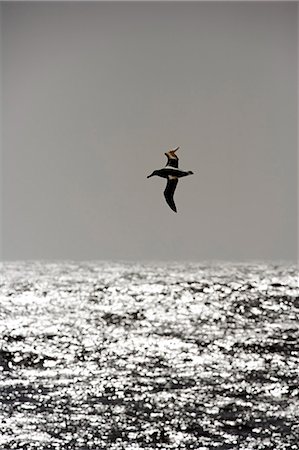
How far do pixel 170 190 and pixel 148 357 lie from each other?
75 cm

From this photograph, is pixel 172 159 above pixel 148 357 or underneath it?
above

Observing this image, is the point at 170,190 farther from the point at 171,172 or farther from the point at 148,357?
the point at 148,357

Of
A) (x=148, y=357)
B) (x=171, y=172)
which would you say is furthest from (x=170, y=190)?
(x=148, y=357)

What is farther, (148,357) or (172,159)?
(148,357)

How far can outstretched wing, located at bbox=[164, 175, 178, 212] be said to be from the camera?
9.82 ft

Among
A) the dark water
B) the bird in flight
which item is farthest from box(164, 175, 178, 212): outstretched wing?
the dark water

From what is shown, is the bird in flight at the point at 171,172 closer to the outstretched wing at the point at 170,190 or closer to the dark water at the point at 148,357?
the outstretched wing at the point at 170,190

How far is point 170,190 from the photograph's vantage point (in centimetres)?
301

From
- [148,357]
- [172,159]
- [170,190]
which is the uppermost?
[172,159]

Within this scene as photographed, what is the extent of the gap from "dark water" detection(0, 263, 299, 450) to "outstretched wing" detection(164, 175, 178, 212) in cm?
29

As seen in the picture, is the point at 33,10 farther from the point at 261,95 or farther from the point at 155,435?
the point at 155,435

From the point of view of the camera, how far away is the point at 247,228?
3.08 meters

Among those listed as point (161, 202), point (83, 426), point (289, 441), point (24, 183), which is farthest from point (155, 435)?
point (24, 183)

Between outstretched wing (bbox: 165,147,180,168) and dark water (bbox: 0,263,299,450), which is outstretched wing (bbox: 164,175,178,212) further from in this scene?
dark water (bbox: 0,263,299,450)
